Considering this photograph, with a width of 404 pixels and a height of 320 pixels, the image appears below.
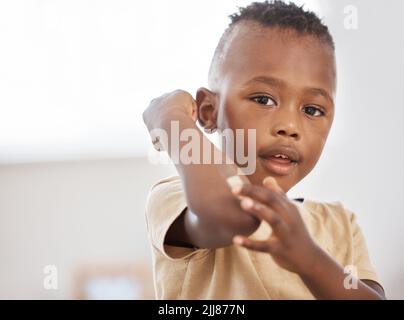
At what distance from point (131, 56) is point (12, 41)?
0.28m

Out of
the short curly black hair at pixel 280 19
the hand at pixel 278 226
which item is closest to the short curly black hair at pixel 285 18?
the short curly black hair at pixel 280 19

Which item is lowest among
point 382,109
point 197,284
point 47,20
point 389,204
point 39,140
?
point 197,284

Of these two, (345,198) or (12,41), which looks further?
(12,41)

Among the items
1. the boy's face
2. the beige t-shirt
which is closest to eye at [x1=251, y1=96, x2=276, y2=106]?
the boy's face

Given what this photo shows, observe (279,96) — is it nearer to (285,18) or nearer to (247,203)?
(285,18)

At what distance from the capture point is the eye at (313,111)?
54 centimetres

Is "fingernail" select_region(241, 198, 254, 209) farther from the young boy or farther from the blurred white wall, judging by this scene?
the blurred white wall

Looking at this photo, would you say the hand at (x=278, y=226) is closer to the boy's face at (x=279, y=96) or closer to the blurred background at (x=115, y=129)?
the boy's face at (x=279, y=96)

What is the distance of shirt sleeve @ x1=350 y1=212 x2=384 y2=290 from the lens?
1.91 ft

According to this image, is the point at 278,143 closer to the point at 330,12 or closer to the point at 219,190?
the point at 219,190

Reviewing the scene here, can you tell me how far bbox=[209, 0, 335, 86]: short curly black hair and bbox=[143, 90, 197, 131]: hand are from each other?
0.30ft

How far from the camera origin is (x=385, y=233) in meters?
0.93

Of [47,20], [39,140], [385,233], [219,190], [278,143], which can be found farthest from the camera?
[39,140]

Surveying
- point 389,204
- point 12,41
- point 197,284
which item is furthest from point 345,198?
point 12,41
